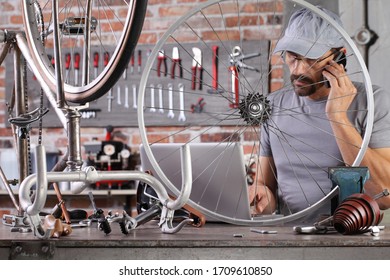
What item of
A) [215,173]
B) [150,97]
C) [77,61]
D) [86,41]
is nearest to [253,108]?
A: [215,173]

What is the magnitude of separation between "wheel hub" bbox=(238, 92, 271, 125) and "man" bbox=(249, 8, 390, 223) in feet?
0.79

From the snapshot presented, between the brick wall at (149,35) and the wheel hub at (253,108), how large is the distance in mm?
1568

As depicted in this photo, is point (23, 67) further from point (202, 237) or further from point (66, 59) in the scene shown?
point (66, 59)

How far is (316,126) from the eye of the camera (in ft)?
6.95

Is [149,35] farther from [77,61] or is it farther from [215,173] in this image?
[215,173]

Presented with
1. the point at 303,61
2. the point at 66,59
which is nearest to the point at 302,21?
the point at 303,61

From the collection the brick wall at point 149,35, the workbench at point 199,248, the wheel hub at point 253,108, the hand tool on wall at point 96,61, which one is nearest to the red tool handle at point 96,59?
the hand tool on wall at point 96,61

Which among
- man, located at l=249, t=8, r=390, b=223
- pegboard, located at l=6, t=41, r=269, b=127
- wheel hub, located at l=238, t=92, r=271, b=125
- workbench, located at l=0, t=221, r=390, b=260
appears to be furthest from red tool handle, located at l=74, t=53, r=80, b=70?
workbench, located at l=0, t=221, r=390, b=260

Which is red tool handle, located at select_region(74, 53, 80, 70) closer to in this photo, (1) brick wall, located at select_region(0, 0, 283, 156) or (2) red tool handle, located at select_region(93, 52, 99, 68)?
(2) red tool handle, located at select_region(93, 52, 99, 68)

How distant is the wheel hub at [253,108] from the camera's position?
163 cm

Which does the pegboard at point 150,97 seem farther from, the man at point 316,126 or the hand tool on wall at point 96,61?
the man at point 316,126

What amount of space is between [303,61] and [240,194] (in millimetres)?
653

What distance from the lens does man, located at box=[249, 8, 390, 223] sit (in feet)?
6.44

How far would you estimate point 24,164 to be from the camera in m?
1.57
